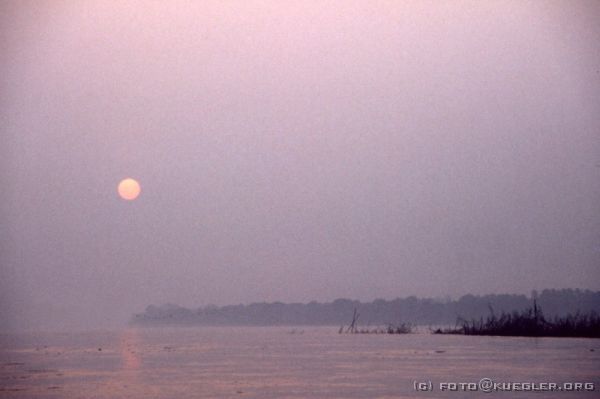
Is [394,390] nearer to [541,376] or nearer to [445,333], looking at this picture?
[541,376]

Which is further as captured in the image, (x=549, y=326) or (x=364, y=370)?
(x=549, y=326)

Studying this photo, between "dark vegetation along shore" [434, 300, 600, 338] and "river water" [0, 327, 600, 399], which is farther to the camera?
"dark vegetation along shore" [434, 300, 600, 338]

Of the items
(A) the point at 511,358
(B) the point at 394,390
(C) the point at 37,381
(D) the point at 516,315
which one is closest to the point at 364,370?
(B) the point at 394,390

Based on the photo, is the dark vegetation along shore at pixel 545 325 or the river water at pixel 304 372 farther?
the dark vegetation along shore at pixel 545 325

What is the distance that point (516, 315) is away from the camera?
50.0 metres

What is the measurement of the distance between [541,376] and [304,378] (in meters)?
8.59

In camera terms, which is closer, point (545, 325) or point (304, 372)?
point (304, 372)

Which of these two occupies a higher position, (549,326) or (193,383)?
(549,326)

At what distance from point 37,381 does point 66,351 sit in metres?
19.2

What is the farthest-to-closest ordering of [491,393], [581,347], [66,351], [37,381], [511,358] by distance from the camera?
[66,351] < [581,347] < [511,358] < [37,381] < [491,393]

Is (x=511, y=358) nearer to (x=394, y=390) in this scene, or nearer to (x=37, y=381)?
(x=394, y=390)

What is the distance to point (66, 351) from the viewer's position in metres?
48.0

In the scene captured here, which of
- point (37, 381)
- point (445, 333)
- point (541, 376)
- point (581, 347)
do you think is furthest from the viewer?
point (445, 333)

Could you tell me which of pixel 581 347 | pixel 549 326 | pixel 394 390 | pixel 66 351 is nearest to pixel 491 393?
pixel 394 390
